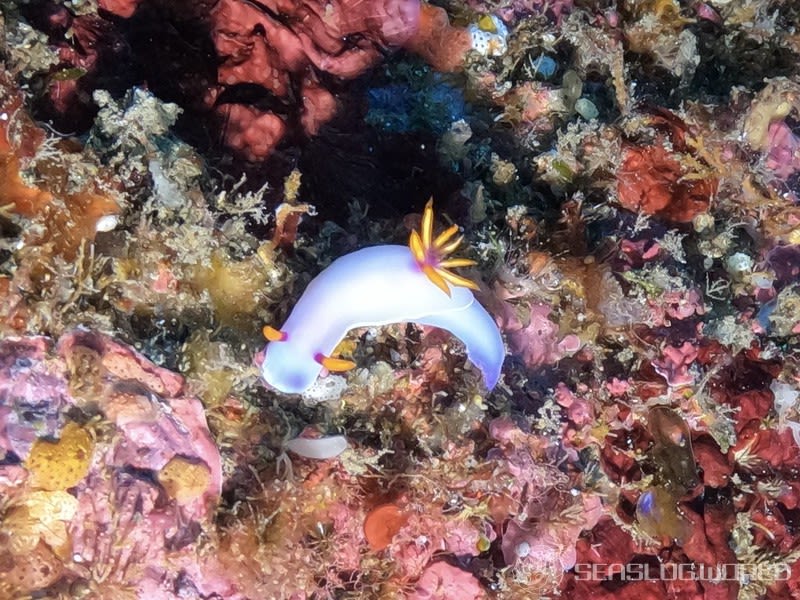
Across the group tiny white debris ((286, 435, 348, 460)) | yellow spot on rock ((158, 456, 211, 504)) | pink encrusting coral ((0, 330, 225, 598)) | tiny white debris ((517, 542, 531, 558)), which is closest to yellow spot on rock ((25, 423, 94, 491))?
pink encrusting coral ((0, 330, 225, 598))

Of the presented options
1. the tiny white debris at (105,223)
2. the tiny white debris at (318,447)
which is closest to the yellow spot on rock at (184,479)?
the tiny white debris at (318,447)

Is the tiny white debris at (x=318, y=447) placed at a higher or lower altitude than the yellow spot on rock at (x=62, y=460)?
lower

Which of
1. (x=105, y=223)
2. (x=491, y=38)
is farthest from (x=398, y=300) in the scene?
(x=491, y=38)

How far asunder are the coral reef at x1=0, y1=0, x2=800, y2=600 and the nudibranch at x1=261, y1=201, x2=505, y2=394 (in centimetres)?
2

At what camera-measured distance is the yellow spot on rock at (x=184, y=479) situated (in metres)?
2.70

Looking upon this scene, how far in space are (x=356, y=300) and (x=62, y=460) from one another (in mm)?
1380

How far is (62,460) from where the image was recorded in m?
2.40

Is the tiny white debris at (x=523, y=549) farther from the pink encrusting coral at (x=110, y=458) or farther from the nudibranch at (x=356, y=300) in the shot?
the pink encrusting coral at (x=110, y=458)

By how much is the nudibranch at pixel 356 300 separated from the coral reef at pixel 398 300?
2cm

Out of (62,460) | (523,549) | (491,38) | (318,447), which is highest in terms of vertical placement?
(491,38)

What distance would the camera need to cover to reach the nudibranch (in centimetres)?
284

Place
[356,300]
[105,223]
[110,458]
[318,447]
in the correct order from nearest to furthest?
[110,458]
[105,223]
[356,300]
[318,447]

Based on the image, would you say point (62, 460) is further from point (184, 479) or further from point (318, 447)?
point (318, 447)

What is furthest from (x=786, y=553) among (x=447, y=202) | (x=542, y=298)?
(x=447, y=202)
